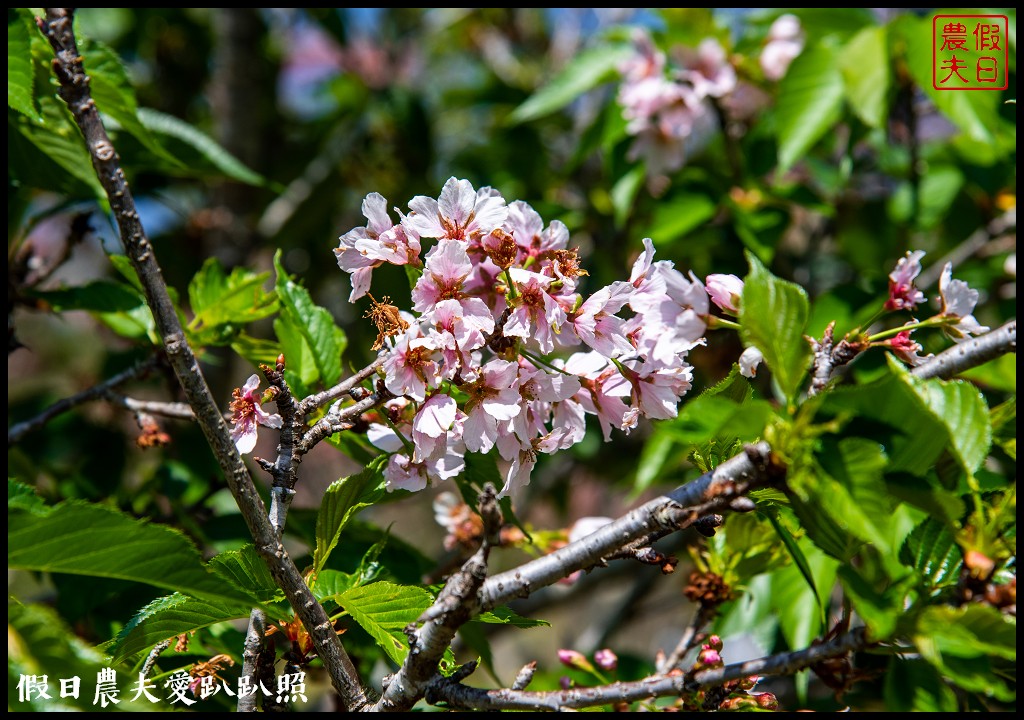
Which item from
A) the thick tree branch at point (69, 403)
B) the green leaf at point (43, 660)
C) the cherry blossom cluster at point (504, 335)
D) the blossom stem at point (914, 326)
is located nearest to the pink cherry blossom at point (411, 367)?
the cherry blossom cluster at point (504, 335)

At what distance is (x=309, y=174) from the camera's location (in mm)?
3088

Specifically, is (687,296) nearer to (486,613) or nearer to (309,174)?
(486,613)

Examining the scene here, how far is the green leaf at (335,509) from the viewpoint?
91cm

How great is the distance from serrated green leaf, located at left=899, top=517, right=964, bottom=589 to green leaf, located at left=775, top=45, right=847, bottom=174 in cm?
111

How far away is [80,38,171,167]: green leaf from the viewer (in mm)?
1331

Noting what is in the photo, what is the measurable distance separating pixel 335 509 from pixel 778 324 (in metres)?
0.54

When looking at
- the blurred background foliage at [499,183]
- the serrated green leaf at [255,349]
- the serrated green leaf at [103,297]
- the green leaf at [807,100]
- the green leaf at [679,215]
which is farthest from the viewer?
the green leaf at [679,215]

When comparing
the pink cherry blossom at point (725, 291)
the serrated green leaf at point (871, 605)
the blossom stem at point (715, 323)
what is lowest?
the serrated green leaf at point (871, 605)

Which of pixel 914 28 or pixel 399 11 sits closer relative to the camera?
pixel 914 28

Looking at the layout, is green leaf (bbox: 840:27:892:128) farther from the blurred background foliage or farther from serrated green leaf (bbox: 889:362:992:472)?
serrated green leaf (bbox: 889:362:992:472)

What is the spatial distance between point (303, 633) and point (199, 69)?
2983 millimetres

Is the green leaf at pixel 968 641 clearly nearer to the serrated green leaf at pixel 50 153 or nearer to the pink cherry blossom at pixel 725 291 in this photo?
the pink cherry blossom at pixel 725 291

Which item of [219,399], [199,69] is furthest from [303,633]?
[199,69]

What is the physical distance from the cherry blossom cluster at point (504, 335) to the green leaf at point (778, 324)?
0.10m
